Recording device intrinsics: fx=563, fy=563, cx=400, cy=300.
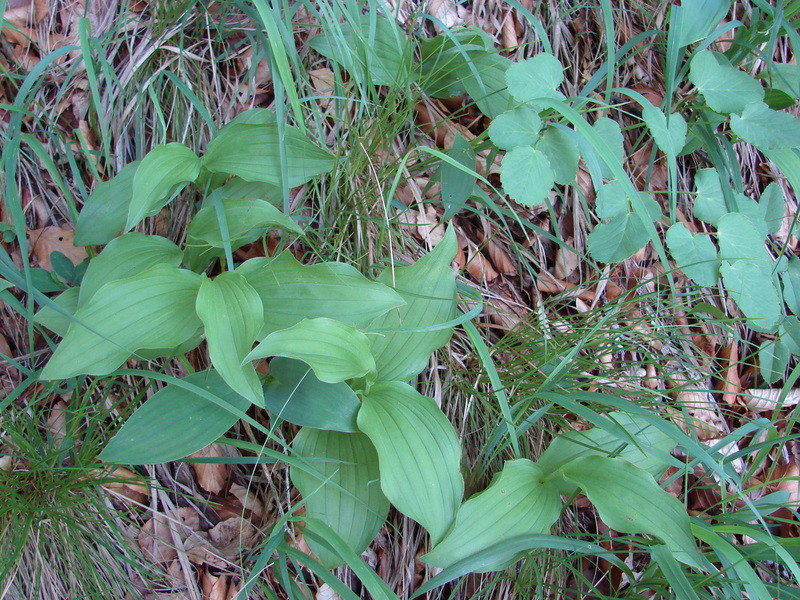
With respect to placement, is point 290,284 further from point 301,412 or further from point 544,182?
point 544,182

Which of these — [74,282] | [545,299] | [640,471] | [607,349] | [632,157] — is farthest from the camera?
[632,157]

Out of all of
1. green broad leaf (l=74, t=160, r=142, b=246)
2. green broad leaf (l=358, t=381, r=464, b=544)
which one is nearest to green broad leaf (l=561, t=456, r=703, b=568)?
green broad leaf (l=358, t=381, r=464, b=544)

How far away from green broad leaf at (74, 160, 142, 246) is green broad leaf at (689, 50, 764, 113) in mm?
1243

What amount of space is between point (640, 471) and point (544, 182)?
1.88 ft

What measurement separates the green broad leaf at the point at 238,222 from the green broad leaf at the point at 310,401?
0.80ft

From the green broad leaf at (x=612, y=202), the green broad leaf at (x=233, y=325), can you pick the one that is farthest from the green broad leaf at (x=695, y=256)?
the green broad leaf at (x=233, y=325)

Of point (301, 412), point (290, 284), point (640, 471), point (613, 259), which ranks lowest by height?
point (640, 471)

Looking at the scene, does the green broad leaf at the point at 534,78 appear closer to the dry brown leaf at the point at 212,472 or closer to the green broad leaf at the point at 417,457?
the green broad leaf at the point at 417,457

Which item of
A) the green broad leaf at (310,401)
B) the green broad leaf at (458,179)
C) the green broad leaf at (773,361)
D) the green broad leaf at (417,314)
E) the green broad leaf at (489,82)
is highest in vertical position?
the green broad leaf at (489,82)

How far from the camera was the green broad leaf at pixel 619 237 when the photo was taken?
1.19 metres

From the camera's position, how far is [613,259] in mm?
1234

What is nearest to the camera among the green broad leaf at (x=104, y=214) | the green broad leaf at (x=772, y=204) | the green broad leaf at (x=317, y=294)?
the green broad leaf at (x=317, y=294)

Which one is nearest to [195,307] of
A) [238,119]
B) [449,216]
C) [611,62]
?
[238,119]

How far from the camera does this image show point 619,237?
3.95 feet
